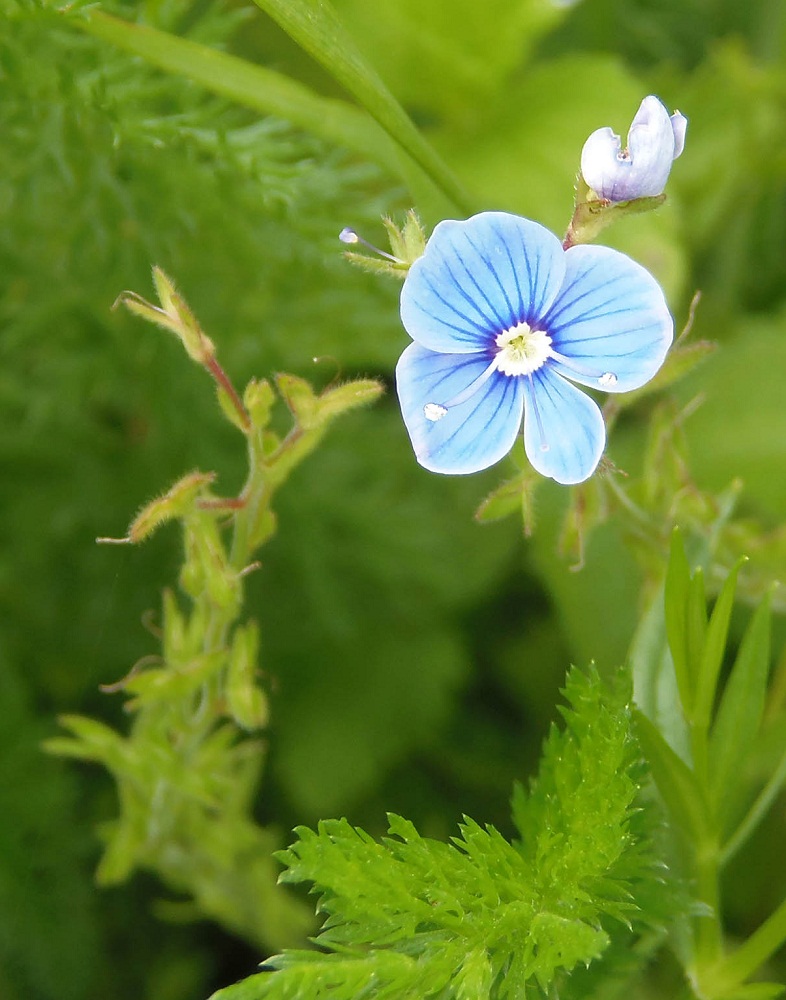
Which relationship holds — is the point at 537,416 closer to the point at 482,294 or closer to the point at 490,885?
the point at 482,294

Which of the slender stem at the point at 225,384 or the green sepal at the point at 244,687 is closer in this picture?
the slender stem at the point at 225,384

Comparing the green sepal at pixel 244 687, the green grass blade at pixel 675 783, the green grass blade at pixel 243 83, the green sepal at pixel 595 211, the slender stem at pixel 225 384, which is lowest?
the green grass blade at pixel 675 783

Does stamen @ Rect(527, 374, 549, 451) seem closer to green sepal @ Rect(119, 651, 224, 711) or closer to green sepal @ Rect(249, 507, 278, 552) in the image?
green sepal @ Rect(249, 507, 278, 552)

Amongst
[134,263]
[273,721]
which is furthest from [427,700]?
[134,263]

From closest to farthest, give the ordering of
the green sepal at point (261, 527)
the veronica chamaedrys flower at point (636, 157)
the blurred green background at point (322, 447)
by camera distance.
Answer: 1. the veronica chamaedrys flower at point (636, 157)
2. the green sepal at point (261, 527)
3. the blurred green background at point (322, 447)

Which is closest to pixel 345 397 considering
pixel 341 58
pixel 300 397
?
pixel 300 397

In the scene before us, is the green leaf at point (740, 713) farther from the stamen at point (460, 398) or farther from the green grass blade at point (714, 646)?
the stamen at point (460, 398)

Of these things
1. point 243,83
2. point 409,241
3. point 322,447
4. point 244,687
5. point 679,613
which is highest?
point 243,83

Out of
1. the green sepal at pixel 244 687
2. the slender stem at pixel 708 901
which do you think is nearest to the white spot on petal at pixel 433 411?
the green sepal at pixel 244 687
